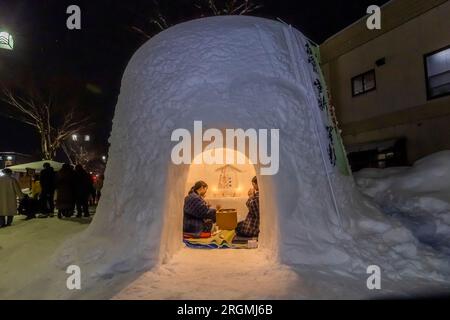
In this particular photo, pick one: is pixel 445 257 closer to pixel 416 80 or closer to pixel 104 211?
pixel 104 211

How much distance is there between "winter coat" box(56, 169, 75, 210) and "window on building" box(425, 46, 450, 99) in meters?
11.6

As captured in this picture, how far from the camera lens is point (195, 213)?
729cm

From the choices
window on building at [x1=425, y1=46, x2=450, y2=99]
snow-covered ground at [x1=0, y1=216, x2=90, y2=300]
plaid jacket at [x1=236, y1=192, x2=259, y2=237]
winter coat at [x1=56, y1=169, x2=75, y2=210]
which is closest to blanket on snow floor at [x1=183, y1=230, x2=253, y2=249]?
plaid jacket at [x1=236, y1=192, x2=259, y2=237]

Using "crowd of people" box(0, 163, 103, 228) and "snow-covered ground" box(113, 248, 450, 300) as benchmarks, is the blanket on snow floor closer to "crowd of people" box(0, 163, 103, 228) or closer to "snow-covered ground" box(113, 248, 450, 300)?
"snow-covered ground" box(113, 248, 450, 300)

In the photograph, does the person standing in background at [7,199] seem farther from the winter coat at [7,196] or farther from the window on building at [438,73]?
the window on building at [438,73]

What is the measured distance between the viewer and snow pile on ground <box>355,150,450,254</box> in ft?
18.8

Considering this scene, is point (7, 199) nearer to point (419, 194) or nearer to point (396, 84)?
point (419, 194)

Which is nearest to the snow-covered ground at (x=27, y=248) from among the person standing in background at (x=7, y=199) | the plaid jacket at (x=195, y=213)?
the person standing in background at (x=7, y=199)

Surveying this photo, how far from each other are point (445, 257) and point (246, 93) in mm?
3816

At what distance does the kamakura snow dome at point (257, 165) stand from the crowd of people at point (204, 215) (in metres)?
0.84

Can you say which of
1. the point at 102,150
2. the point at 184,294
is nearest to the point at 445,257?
the point at 184,294

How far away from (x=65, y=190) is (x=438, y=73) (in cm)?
1204

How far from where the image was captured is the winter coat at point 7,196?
859 centimetres
